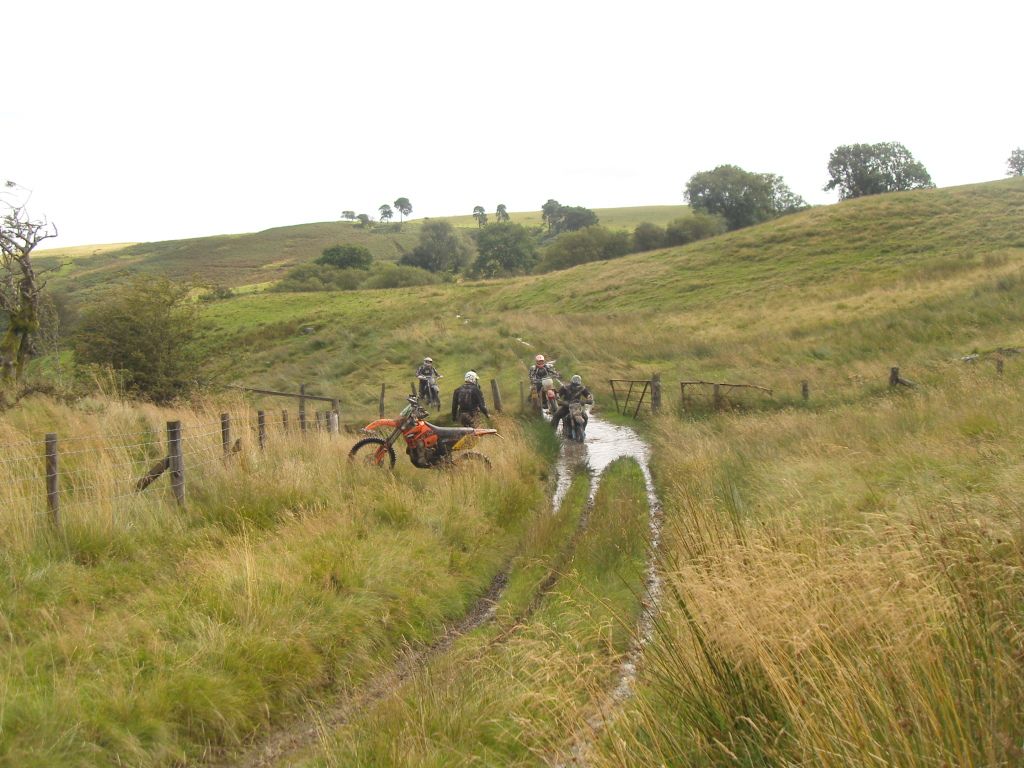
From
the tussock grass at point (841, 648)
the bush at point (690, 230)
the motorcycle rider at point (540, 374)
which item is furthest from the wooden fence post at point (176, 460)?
the bush at point (690, 230)

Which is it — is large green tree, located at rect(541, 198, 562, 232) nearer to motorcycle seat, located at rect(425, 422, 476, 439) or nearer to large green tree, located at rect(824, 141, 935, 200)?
large green tree, located at rect(824, 141, 935, 200)

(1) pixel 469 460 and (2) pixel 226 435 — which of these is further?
(1) pixel 469 460

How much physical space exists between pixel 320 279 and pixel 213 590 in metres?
76.9

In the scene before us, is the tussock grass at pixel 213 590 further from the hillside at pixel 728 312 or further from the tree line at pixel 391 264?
the hillside at pixel 728 312

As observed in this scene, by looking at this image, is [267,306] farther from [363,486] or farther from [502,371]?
[363,486]

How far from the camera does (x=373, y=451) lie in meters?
12.0

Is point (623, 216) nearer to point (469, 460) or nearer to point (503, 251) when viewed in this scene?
point (503, 251)

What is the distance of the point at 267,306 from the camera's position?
56.9 metres

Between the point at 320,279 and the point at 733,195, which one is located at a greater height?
the point at 733,195

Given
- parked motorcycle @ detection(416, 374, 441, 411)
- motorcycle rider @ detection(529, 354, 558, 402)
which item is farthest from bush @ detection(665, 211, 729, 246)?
motorcycle rider @ detection(529, 354, 558, 402)

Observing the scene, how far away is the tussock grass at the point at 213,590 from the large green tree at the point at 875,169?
94192 mm

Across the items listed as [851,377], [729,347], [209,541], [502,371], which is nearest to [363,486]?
[209,541]

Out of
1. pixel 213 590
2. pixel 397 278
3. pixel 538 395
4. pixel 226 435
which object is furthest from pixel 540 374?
pixel 397 278

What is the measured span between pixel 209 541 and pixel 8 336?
877 centimetres
